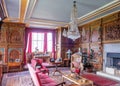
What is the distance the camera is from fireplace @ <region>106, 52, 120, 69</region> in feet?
17.0

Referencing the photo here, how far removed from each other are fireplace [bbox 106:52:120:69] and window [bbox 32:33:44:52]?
16.4 ft

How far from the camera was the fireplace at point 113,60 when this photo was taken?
204 inches

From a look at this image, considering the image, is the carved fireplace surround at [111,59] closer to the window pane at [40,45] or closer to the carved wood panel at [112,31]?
the carved wood panel at [112,31]

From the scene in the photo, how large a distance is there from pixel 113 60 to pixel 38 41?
5.50m

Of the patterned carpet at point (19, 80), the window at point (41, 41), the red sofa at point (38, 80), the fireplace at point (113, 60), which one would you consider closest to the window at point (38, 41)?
the window at point (41, 41)

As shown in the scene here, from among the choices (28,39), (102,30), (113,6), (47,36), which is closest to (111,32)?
(102,30)

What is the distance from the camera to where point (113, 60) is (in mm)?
5469

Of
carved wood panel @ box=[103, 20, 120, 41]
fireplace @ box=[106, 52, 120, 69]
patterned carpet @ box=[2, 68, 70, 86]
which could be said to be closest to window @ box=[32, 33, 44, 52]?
patterned carpet @ box=[2, 68, 70, 86]

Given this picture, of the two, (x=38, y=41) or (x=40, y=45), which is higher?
(x=38, y=41)

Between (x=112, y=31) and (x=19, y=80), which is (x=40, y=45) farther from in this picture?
(x=112, y=31)

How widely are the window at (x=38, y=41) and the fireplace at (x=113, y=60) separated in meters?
5.00

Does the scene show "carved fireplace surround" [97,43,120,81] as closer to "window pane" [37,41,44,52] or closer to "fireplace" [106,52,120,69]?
"fireplace" [106,52,120,69]

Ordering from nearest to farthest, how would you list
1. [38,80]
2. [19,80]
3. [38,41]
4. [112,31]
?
[38,80] < [19,80] < [112,31] < [38,41]

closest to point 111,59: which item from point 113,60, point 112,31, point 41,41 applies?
point 113,60
